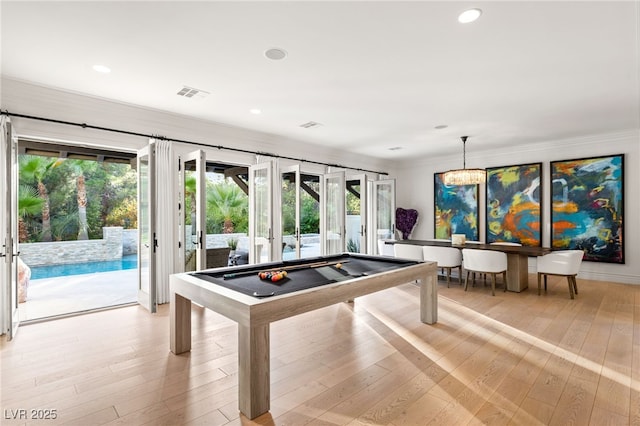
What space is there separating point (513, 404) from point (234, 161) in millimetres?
5006

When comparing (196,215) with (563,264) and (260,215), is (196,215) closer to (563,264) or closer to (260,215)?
(260,215)

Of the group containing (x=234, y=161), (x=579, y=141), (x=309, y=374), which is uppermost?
(x=579, y=141)

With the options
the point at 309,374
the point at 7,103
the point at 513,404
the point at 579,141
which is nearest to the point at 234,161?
the point at 7,103

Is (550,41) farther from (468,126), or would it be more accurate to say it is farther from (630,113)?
(630,113)

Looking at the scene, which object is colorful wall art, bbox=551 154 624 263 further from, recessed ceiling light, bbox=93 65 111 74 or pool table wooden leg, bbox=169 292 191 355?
recessed ceiling light, bbox=93 65 111 74

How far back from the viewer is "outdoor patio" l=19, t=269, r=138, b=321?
4.56m

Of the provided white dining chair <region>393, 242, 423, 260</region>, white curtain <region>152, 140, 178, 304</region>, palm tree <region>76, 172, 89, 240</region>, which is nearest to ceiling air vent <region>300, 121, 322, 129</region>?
white curtain <region>152, 140, 178, 304</region>

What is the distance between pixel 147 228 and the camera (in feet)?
14.7

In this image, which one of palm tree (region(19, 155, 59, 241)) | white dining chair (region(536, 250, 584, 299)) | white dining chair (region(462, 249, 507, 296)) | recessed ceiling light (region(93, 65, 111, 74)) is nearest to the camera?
recessed ceiling light (region(93, 65, 111, 74))

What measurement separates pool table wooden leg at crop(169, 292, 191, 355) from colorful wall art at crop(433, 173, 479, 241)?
6732mm

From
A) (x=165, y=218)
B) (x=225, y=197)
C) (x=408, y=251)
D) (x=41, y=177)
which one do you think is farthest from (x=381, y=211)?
(x=41, y=177)

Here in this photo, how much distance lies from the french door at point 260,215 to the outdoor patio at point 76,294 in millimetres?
2119

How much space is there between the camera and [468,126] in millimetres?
5465

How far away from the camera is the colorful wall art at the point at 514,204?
22.4 ft
